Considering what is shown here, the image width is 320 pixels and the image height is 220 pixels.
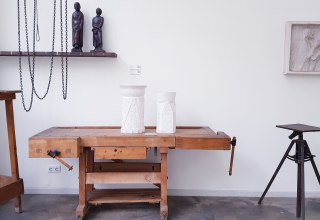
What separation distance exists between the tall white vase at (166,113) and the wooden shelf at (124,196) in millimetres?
628

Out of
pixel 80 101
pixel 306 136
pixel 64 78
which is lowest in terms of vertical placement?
pixel 306 136

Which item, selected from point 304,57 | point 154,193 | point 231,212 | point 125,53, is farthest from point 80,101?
point 304,57

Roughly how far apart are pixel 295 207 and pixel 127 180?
5.56 feet

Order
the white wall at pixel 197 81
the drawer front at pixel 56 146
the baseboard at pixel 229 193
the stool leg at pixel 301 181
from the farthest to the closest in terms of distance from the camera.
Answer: the baseboard at pixel 229 193 < the white wall at pixel 197 81 < the stool leg at pixel 301 181 < the drawer front at pixel 56 146

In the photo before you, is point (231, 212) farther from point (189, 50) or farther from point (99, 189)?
point (189, 50)

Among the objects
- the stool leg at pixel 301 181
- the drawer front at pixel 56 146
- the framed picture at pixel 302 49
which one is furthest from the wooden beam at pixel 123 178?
the framed picture at pixel 302 49

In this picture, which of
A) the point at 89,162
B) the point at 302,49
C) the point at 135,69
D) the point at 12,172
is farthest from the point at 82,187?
the point at 302,49

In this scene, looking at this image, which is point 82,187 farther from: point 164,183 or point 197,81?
point 197,81

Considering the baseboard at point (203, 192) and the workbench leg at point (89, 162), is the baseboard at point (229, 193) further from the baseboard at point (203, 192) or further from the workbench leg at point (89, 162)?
the workbench leg at point (89, 162)

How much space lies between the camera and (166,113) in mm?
2691

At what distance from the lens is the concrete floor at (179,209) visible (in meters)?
2.71

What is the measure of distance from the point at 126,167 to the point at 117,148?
1.66 feet

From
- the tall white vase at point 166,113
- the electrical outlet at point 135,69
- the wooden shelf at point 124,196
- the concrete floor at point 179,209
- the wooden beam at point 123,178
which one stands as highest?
the electrical outlet at point 135,69

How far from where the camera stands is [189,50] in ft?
10.2
